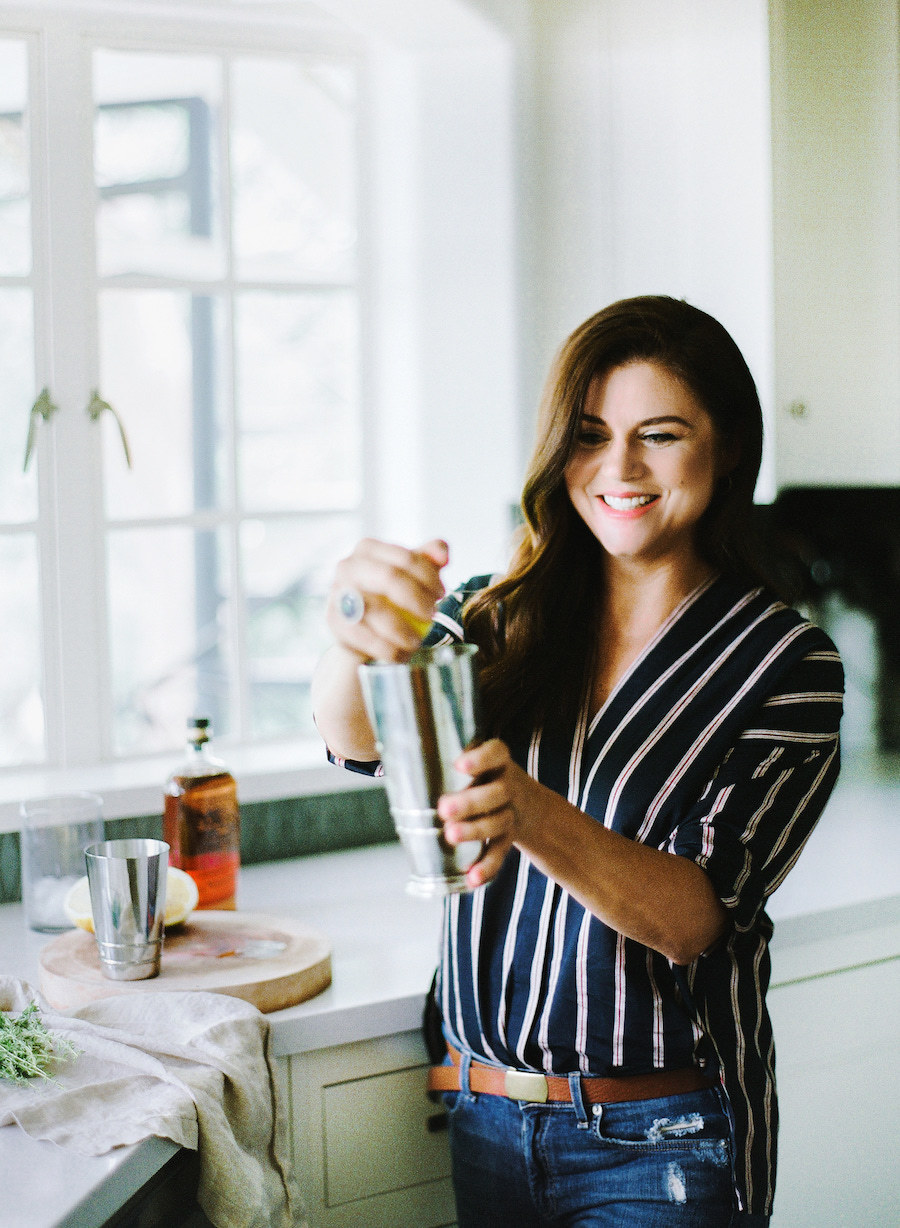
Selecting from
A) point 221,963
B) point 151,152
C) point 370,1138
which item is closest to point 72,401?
point 151,152

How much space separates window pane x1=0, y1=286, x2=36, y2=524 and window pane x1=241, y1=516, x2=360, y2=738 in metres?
0.38

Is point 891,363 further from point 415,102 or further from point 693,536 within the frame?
point 415,102

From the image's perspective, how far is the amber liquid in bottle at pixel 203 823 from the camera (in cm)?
167

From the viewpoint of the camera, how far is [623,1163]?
3.92 feet

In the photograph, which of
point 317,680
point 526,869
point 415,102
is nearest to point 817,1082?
point 526,869

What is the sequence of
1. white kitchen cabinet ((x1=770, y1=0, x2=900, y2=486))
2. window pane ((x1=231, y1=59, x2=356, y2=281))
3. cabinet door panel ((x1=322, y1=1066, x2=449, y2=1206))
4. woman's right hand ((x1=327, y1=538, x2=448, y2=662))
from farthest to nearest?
window pane ((x1=231, y1=59, x2=356, y2=281)) < white kitchen cabinet ((x1=770, y1=0, x2=900, y2=486)) < cabinet door panel ((x1=322, y1=1066, x2=449, y2=1206)) < woman's right hand ((x1=327, y1=538, x2=448, y2=662))

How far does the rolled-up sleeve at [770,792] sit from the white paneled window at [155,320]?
1.21m

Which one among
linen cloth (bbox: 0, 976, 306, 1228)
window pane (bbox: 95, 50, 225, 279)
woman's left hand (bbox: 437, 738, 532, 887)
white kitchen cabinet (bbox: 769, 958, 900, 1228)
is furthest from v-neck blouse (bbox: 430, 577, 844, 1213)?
window pane (bbox: 95, 50, 225, 279)

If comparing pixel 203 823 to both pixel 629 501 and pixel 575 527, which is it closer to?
pixel 575 527

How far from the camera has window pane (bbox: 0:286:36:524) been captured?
81.4 inches

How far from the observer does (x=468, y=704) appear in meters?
0.80

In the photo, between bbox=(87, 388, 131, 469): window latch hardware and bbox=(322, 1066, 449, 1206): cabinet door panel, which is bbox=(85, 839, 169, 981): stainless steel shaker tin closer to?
bbox=(322, 1066, 449, 1206): cabinet door panel

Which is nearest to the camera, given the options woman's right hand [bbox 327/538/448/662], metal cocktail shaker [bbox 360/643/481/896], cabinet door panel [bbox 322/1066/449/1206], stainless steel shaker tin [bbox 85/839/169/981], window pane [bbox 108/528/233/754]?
metal cocktail shaker [bbox 360/643/481/896]

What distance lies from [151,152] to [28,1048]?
1.97m
